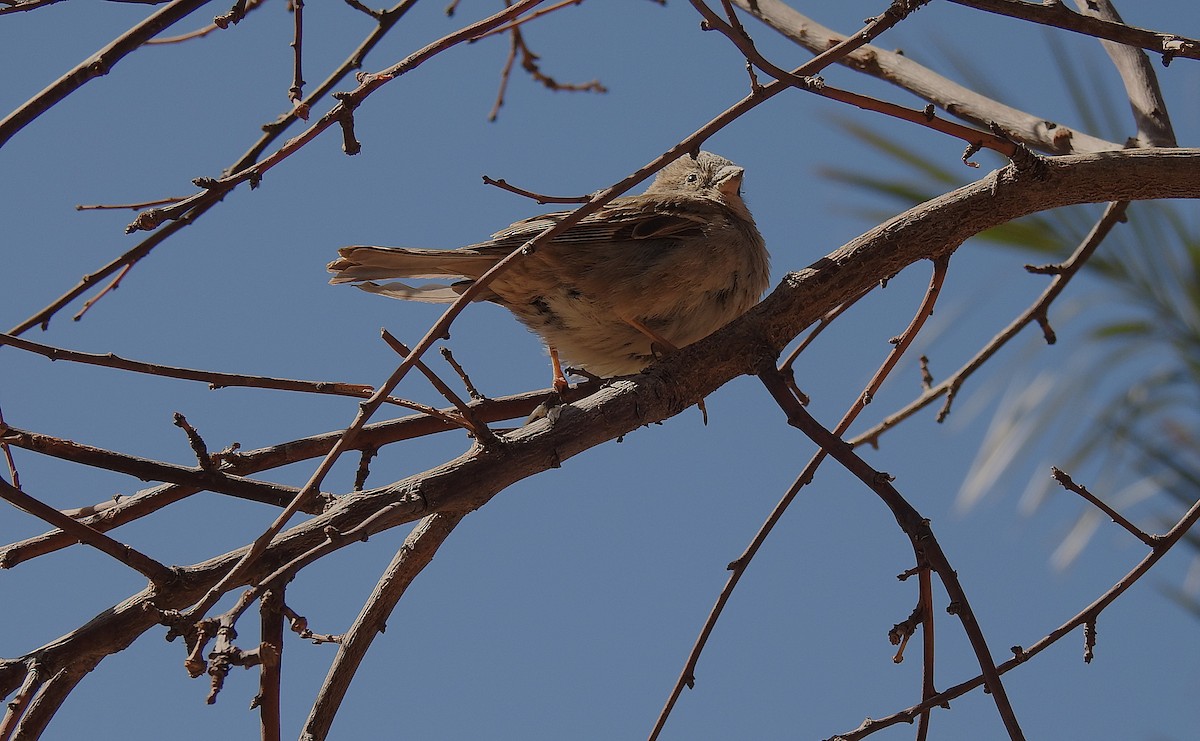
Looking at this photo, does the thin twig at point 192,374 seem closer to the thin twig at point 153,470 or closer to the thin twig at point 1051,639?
the thin twig at point 153,470

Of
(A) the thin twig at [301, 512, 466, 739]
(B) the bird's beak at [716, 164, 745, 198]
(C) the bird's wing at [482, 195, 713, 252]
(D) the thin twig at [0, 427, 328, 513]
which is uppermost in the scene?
(B) the bird's beak at [716, 164, 745, 198]

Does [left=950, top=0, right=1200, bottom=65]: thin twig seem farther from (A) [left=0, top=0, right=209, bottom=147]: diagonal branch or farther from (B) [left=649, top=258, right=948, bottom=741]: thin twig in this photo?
(A) [left=0, top=0, right=209, bottom=147]: diagonal branch

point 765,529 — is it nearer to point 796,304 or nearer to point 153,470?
point 796,304

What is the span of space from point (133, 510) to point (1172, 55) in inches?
97.0

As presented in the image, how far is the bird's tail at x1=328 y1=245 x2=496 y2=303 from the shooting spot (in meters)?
3.71

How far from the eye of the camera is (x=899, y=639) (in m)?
2.29

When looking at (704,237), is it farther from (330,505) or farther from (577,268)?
(330,505)

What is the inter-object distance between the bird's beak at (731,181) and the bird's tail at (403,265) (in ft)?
4.55

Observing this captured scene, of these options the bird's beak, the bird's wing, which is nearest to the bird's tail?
the bird's wing

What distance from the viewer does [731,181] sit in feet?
15.7

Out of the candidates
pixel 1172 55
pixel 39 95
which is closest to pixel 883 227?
pixel 1172 55

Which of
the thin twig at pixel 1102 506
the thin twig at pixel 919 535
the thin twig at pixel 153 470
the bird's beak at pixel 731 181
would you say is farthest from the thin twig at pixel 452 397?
the bird's beak at pixel 731 181

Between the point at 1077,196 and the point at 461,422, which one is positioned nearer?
the point at 461,422

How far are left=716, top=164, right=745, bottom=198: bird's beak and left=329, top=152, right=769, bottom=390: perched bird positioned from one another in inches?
24.2
